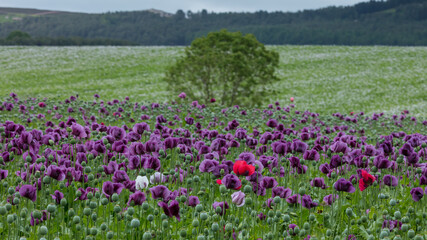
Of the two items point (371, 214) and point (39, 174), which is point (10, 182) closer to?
point (39, 174)

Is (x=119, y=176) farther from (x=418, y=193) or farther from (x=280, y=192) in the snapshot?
(x=418, y=193)

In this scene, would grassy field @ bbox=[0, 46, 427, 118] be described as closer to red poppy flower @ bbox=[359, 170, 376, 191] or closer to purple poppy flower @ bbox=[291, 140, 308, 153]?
purple poppy flower @ bbox=[291, 140, 308, 153]

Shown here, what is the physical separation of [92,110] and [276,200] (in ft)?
35.7

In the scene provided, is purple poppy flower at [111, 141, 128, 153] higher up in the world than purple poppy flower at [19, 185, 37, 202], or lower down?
lower down

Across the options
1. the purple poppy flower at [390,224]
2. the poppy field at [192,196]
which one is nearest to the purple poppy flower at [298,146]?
the poppy field at [192,196]

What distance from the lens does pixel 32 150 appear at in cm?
494

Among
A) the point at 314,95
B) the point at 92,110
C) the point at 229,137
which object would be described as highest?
the point at 229,137

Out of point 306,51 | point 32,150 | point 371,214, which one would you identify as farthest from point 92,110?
point 306,51

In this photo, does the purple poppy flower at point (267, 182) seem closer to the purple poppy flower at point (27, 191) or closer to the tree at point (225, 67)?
the purple poppy flower at point (27, 191)

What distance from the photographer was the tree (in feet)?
67.5

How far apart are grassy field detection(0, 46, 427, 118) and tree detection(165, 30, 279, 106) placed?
9378 mm

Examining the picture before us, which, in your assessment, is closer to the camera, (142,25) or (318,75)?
(318,75)

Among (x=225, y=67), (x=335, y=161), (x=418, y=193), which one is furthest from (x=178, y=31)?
(x=418, y=193)

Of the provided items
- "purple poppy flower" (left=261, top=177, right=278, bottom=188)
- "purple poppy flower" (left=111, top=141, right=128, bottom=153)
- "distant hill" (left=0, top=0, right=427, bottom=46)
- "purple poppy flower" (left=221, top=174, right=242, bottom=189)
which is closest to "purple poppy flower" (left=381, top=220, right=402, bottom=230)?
"purple poppy flower" (left=261, top=177, right=278, bottom=188)
